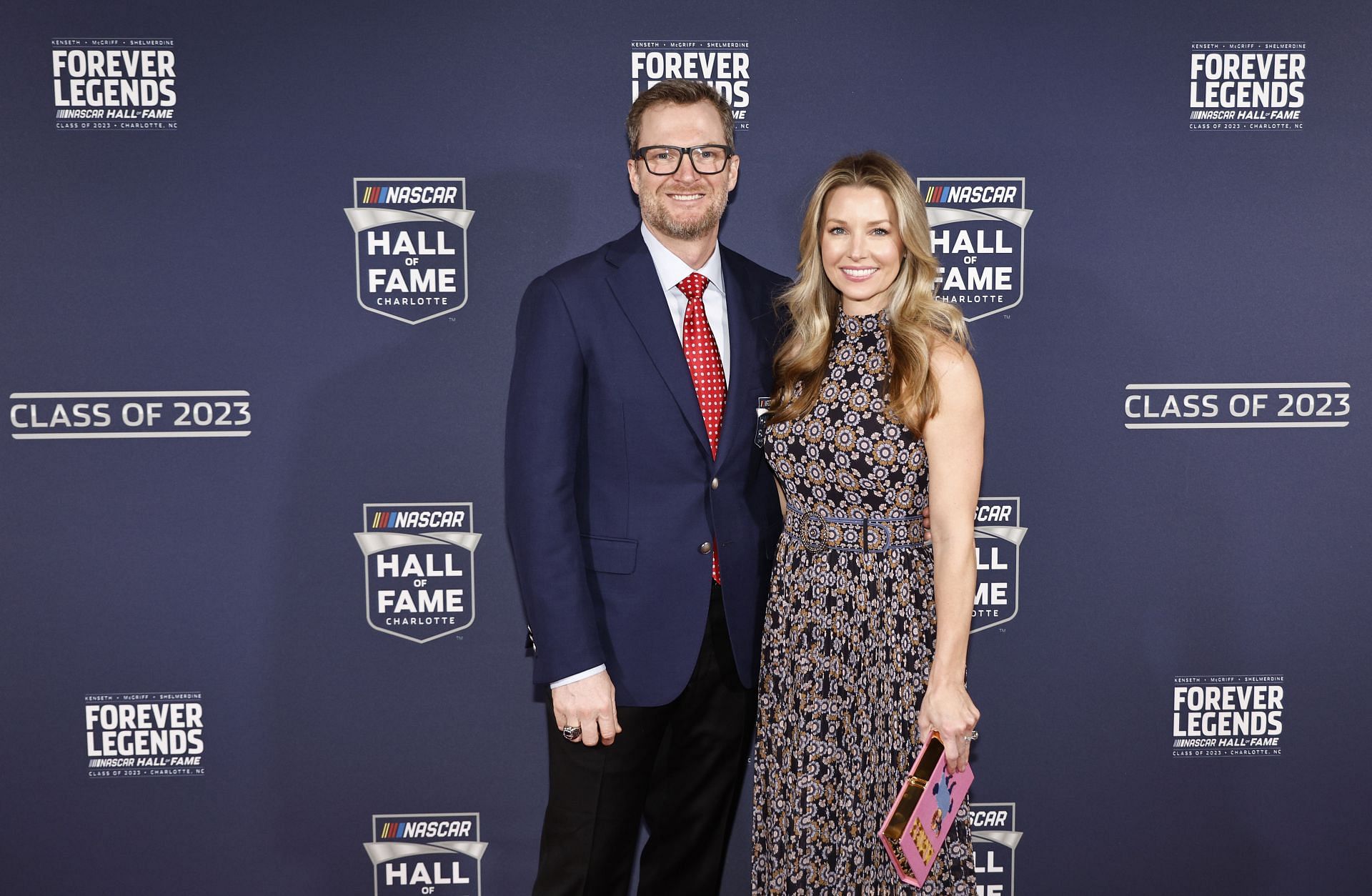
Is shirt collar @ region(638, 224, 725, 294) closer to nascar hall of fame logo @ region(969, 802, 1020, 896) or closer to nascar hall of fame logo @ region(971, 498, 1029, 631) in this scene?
nascar hall of fame logo @ region(971, 498, 1029, 631)

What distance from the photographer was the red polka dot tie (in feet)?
6.70

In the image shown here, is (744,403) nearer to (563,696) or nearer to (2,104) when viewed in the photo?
(563,696)

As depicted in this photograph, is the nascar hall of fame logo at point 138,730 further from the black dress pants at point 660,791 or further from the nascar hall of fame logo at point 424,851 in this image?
the black dress pants at point 660,791

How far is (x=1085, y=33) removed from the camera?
2.58 metres

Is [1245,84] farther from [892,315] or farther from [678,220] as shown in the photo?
[678,220]

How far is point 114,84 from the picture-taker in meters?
2.50

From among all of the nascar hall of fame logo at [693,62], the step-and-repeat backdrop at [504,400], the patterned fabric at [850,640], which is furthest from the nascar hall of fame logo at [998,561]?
the nascar hall of fame logo at [693,62]

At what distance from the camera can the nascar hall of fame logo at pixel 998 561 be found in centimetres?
271

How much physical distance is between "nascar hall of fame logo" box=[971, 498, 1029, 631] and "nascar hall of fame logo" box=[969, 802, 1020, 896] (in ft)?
1.72

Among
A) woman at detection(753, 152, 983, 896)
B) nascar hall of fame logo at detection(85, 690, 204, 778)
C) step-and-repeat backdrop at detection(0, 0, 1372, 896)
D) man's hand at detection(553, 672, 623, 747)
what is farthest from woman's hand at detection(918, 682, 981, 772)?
nascar hall of fame logo at detection(85, 690, 204, 778)

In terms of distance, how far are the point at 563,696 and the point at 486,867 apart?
1.10 meters

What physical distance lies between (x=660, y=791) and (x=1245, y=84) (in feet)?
7.75

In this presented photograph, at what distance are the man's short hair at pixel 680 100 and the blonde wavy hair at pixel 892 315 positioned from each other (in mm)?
277

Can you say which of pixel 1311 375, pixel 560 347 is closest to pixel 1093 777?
pixel 1311 375
